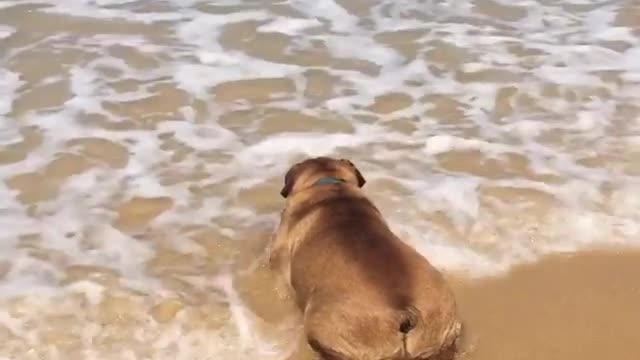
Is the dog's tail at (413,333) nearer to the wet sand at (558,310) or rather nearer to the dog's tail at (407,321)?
the dog's tail at (407,321)

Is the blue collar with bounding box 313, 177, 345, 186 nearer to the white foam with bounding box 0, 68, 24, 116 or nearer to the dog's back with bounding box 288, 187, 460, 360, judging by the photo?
the dog's back with bounding box 288, 187, 460, 360

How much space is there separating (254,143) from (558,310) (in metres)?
2.16

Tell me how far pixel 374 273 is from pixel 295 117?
7.85 feet

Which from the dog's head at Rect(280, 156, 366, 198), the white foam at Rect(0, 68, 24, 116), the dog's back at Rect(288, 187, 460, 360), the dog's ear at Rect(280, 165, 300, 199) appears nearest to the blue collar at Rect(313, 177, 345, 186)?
the dog's head at Rect(280, 156, 366, 198)

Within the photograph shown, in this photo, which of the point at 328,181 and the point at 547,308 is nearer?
the point at 547,308

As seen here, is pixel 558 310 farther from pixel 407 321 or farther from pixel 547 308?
pixel 407 321

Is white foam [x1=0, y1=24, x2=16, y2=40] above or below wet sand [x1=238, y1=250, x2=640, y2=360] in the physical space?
above

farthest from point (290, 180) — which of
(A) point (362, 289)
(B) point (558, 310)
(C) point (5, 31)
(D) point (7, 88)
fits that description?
(C) point (5, 31)

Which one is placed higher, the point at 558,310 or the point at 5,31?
the point at 5,31

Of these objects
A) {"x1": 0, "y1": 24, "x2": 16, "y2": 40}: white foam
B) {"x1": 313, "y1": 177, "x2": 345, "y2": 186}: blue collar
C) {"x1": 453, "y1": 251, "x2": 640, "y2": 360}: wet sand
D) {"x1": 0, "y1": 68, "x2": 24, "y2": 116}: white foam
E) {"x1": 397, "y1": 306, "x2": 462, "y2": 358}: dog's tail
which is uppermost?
{"x1": 313, "y1": 177, "x2": 345, "y2": 186}: blue collar

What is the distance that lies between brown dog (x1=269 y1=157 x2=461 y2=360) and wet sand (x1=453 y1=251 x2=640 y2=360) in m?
0.38

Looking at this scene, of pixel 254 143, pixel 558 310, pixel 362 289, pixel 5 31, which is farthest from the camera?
pixel 5 31

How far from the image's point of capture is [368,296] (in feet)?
12.5

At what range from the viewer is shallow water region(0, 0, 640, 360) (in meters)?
4.55
